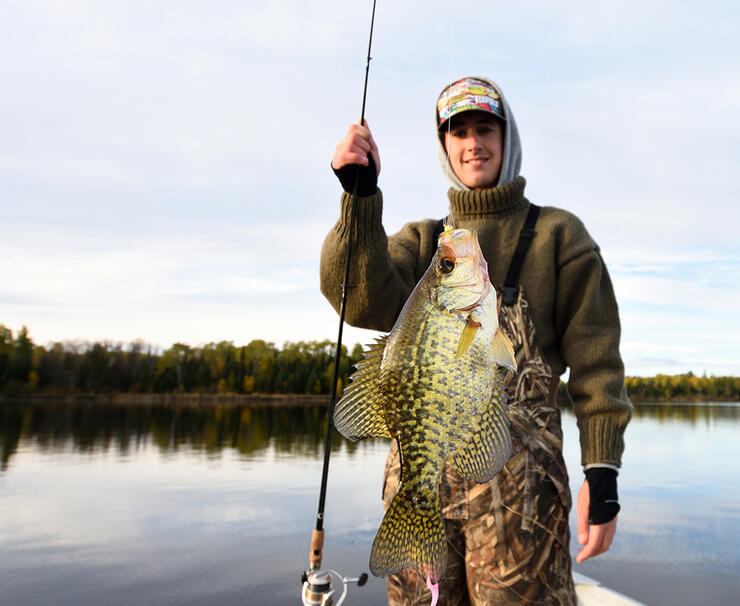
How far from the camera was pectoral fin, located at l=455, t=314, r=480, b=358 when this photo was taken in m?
1.85

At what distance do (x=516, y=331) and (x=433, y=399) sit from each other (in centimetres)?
133

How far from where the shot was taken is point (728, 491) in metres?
22.4

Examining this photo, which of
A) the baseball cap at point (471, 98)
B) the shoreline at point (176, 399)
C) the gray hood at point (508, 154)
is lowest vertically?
the shoreline at point (176, 399)

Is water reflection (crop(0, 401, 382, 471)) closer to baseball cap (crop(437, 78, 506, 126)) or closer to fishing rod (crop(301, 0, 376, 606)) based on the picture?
fishing rod (crop(301, 0, 376, 606))

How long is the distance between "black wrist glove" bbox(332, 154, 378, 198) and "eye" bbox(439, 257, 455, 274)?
71 cm

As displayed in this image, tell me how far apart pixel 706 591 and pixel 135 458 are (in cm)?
2336

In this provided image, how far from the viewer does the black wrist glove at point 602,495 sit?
2771 mm

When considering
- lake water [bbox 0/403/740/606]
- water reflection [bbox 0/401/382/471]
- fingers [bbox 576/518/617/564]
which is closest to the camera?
fingers [bbox 576/518/617/564]

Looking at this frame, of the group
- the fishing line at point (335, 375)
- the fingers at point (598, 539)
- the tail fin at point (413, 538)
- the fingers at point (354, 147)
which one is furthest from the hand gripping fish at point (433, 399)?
the fingers at point (598, 539)

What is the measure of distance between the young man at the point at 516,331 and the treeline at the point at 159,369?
69.1 m

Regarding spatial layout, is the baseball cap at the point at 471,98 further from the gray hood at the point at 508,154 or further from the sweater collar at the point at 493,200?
the sweater collar at the point at 493,200

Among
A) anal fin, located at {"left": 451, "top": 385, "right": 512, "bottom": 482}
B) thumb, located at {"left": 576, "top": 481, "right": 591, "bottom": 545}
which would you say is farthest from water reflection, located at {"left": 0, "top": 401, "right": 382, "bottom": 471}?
anal fin, located at {"left": 451, "top": 385, "right": 512, "bottom": 482}

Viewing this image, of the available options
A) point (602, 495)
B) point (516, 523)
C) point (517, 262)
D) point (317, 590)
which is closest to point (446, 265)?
point (517, 262)

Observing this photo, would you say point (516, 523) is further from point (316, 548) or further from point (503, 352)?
point (503, 352)
